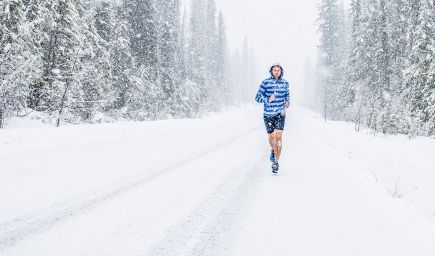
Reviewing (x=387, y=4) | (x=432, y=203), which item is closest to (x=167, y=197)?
(x=432, y=203)

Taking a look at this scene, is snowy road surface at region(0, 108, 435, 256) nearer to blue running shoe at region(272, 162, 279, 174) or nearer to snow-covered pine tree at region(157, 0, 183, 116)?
blue running shoe at region(272, 162, 279, 174)

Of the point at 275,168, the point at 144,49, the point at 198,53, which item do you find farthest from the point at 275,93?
the point at 198,53

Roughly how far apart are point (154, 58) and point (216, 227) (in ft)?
84.8

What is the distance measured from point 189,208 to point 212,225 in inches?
25.4

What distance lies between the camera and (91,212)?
407 centimetres

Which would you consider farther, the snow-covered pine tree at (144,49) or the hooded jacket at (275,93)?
the snow-covered pine tree at (144,49)

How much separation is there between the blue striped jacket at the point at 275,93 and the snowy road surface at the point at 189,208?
123cm

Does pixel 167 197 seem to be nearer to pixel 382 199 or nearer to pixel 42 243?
pixel 42 243

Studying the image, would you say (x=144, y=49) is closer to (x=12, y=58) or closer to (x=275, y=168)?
(x=12, y=58)

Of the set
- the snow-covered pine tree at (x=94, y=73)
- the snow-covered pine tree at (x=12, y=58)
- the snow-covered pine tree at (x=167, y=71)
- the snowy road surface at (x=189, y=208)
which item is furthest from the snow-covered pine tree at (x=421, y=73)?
the snow-covered pine tree at (x=167, y=71)

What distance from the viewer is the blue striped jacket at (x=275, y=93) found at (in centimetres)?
760

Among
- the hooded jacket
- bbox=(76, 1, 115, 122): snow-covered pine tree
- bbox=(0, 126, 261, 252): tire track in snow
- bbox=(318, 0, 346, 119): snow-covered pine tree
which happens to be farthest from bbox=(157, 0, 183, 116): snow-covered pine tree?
bbox=(0, 126, 261, 252): tire track in snow

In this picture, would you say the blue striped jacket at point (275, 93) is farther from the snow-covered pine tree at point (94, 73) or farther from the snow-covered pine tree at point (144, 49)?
the snow-covered pine tree at point (144, 49)

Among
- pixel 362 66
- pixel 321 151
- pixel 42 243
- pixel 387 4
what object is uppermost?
pixel 387 4
